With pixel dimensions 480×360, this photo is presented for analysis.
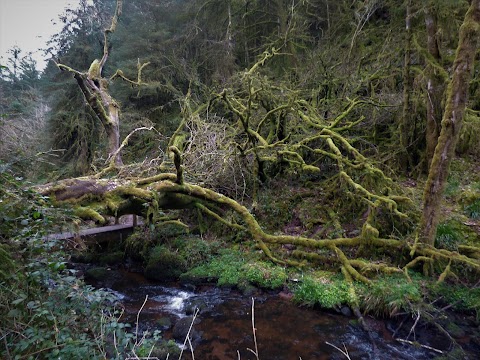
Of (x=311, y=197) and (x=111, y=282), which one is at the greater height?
(x=311, y=197)

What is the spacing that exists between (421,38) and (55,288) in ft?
36.6

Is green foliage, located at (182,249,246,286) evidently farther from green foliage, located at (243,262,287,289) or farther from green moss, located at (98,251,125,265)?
green moss, located at (98,251,125,265)

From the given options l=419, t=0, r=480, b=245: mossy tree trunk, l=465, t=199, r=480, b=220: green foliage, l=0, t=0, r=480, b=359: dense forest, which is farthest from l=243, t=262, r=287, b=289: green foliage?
l=465, t=199, r=480, b=220: green foliage

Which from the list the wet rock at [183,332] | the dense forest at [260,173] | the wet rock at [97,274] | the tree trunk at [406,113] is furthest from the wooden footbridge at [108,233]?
the tree trunk at [406,113]

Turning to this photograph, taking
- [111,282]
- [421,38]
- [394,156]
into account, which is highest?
[421,38]

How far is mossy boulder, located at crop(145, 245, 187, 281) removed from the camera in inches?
355

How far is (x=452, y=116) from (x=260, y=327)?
5842 mm

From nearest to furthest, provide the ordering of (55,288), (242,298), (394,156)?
1. (55,288)
2. (242,298)
3. (394,156)

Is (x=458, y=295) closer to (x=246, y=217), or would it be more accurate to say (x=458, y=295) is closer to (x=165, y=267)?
(x=246, y=217)

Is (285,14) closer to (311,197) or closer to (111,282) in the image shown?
(311,197)

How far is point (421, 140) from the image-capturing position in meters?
10.1

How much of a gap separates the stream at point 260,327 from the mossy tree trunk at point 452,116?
240 centimetres

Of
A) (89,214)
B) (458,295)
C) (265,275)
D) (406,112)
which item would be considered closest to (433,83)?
(406,112)

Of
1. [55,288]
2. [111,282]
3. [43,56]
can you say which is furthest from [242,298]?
[43,56]
